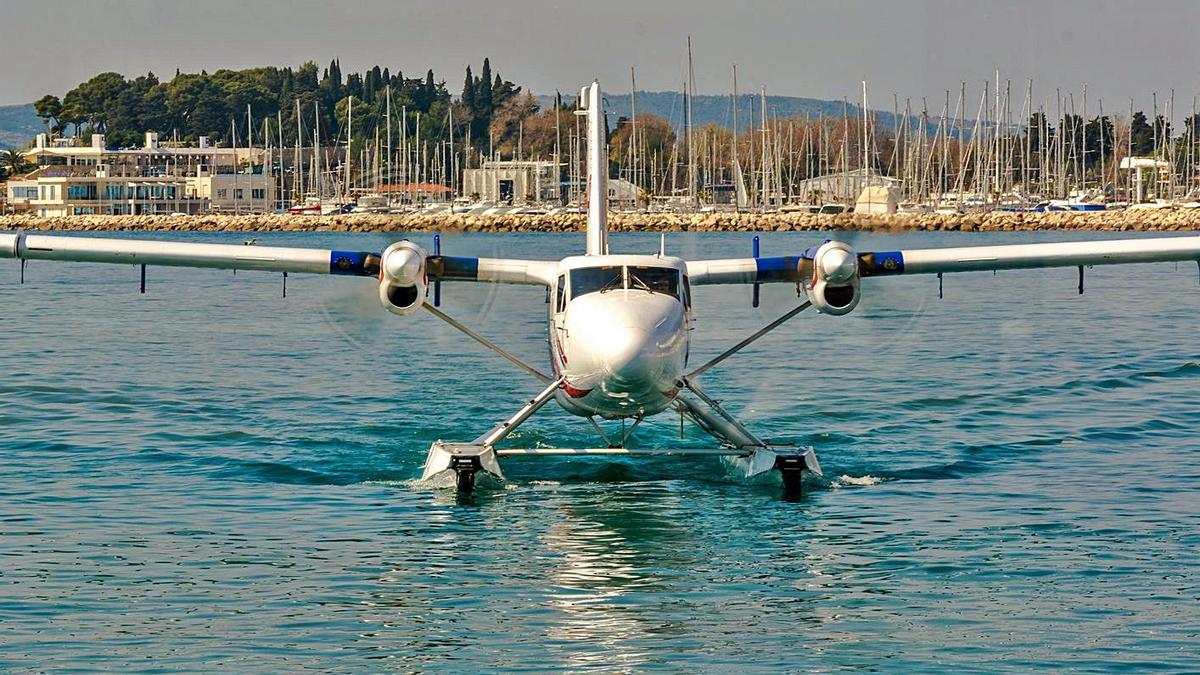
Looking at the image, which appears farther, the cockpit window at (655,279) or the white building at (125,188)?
the white building at (125,188)

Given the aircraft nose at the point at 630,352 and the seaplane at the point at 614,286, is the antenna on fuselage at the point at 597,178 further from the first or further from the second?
the aircraft nose at the point at 630,352

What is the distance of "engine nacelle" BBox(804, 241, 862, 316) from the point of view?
1875 centimetres

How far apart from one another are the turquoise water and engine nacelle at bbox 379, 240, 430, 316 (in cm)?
179

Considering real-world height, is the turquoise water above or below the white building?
below

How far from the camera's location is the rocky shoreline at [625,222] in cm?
12175

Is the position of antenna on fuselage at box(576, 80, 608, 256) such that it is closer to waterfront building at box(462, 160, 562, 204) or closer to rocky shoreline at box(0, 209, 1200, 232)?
rocky shoreline at box(0, 209, 1200, 232)

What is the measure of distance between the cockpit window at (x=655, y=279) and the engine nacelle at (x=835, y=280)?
69.2 inches

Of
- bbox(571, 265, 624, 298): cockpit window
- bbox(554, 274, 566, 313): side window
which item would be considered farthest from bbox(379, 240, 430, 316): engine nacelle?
bbox(571, 265, 624, 298): cockpit window

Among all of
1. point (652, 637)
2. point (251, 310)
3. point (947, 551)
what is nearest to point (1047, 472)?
point (947, 551)

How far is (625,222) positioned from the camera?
131000 mm

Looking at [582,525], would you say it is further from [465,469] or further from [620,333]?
[620,333]

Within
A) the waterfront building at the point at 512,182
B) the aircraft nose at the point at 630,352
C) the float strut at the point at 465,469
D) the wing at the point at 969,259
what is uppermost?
the waterfront building at the point at 512,182

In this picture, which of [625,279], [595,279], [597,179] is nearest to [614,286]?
[625,279]

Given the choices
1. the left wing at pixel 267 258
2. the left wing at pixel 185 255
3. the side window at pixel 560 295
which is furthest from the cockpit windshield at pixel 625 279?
the left wing at pixel 185 255
